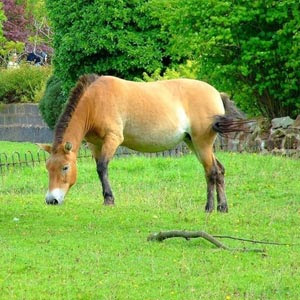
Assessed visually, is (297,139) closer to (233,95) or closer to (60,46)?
(233,95)

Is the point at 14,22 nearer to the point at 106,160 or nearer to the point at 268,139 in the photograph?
the point at 268,139

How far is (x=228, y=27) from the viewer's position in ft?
80.5

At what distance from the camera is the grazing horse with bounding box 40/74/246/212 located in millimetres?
14859

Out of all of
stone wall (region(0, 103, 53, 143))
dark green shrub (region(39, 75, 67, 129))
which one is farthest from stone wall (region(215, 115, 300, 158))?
stone wall (region(0, 103, 53, 143))

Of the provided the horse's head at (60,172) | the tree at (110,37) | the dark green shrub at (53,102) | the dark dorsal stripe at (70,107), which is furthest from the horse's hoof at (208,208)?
the dark green shrub at (53,102)

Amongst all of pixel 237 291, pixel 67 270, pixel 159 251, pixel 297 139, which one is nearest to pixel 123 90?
pixel 159 251

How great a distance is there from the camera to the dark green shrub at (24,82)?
138ft

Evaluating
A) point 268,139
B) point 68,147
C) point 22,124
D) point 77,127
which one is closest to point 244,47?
point 268,139

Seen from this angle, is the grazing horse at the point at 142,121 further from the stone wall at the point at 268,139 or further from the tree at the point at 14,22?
the tree at the point at 14,22

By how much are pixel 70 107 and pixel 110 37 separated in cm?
1818

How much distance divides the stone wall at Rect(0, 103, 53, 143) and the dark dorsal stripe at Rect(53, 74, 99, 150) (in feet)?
81.9

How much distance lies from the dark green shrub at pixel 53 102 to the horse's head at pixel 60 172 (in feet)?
67.2

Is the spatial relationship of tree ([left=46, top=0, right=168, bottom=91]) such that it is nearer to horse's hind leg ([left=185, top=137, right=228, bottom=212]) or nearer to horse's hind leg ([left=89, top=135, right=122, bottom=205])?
horse's hind leg ([left=185, top=137, right=228, bottom=212])

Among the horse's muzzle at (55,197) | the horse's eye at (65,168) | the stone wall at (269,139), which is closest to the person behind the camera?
the horse's muzzle at (55,197)
